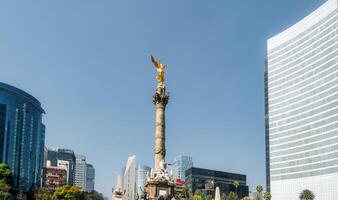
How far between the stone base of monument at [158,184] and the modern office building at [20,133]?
99705mm

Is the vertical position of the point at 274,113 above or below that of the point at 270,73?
below

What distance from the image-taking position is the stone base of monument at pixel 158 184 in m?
67.9

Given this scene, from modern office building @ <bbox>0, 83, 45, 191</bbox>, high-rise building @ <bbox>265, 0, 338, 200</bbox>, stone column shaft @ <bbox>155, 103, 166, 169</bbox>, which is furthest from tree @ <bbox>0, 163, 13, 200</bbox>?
high-rise building @ <bbox>265, 0, 338, 200</bbox>

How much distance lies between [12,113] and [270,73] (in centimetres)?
8909

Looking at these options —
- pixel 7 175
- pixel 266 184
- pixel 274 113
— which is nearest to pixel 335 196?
pixel 274 113

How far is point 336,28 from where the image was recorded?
133m

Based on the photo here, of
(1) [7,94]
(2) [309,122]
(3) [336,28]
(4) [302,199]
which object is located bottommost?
(4) [302,199]

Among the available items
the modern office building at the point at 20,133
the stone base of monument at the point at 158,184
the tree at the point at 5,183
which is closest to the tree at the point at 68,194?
the tree at the point at 5,183

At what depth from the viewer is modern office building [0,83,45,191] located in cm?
16286

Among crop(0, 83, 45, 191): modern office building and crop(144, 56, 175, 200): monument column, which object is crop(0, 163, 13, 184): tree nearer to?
crop(144, 56, 175, 200): monument column

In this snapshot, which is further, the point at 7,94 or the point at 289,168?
the point at 7,94

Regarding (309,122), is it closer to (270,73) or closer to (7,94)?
(270,73)

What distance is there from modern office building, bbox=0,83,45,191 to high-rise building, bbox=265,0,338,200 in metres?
86.0

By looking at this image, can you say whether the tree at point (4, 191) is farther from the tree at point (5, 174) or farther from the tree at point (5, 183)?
the tree at point (5, 174)
